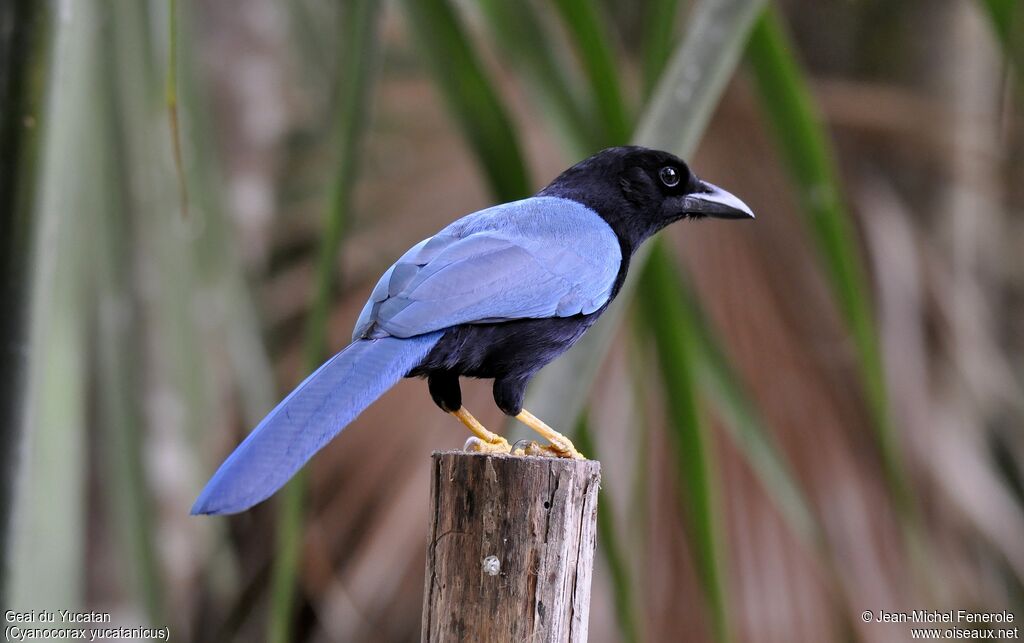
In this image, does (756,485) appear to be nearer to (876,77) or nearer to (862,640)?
(862,640)

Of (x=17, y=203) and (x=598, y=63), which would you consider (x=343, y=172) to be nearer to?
(x=598, y=63)

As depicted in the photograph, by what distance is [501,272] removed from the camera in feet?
7.51

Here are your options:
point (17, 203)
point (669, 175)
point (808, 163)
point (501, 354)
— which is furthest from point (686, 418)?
point (17, 203)

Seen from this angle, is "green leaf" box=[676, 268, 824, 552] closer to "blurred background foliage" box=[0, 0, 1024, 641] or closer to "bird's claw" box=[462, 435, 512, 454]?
"blurred background foliage" box=[0, 0, 1024, 641]

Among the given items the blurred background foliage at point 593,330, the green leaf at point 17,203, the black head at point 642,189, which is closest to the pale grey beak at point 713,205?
the black head at point 642,189

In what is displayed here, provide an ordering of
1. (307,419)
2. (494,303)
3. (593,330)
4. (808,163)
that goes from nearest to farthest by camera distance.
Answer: (307,419)
(494,303)
(593,330)
(808,163)

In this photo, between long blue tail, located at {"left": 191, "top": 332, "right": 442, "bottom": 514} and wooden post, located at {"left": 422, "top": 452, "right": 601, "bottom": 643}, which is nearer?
long blue tail, located at {"left": 191, "top": 332, "right": 442, "bottom": 514}

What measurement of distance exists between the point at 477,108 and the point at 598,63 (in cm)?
28

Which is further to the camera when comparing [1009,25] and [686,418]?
[686,418]

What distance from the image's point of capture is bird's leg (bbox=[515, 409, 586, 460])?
2.34 metres

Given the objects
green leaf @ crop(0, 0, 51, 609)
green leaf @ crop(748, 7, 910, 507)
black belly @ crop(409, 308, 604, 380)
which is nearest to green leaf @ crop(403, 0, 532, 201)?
black belly @ crop(409, 308, 604, 380)

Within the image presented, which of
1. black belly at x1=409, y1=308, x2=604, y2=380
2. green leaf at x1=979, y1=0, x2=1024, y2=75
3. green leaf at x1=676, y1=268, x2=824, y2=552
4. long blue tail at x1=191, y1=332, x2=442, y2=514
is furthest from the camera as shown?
green leaf at x1=676, y1=268, x2=824, y2=552

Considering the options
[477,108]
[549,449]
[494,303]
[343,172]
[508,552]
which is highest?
[477,108]

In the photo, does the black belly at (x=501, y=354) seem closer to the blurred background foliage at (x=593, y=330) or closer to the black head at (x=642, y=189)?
the blurred background foliage at (x=593, y=330)
